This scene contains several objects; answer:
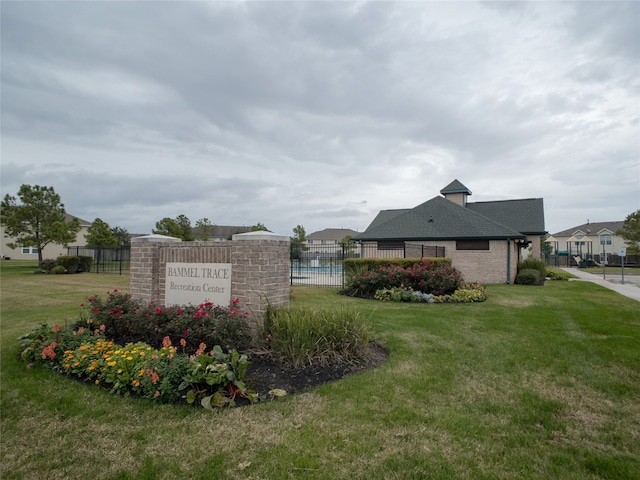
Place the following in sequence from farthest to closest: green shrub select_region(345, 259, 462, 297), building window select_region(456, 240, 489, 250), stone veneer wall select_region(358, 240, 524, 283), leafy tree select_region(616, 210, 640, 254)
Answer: leafy tree select_region(616, 210, 640, 254)
building window select_region(456, 240, 489, 250)
stone veneer wall select_region(358, 240, 524, 283)
green shrub select_region(345, 259, 462, 297)

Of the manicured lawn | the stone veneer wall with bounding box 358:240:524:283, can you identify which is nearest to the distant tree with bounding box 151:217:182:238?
the stone veneer wall with bounding box 358:240:524:283

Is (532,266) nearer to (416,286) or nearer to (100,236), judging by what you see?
(416,286)

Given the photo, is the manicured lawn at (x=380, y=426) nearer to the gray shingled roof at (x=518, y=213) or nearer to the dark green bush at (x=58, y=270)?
the dark green bush at (x=58, y=270)

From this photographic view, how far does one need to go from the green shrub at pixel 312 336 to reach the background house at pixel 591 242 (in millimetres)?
47478

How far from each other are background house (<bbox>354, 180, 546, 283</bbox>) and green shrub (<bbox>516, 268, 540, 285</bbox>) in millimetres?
445

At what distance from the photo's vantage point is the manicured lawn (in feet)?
9.16

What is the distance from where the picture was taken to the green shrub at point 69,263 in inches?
918

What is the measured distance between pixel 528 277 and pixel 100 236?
32.4m

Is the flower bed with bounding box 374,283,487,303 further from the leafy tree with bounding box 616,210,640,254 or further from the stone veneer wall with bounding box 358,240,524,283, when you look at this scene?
the leafy tree with bounding box 616,210,640,254

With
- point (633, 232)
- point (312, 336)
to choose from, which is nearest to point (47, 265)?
point (312, 336)

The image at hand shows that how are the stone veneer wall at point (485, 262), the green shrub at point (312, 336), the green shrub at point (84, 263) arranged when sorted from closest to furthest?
the green shrub at point (312, 336), the stone veneer wall at point (485, 262), the green shrub at point (84, 263)

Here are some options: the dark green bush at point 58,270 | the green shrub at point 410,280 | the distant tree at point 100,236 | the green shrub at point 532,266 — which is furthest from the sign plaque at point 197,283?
the distant tree at point 100,236

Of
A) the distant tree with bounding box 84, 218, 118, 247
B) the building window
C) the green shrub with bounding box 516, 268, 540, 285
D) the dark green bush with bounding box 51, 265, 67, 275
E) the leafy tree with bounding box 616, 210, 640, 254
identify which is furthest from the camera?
the leafy tree with bounding box 616, 210, 640, 254

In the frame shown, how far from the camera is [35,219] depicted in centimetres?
2675
